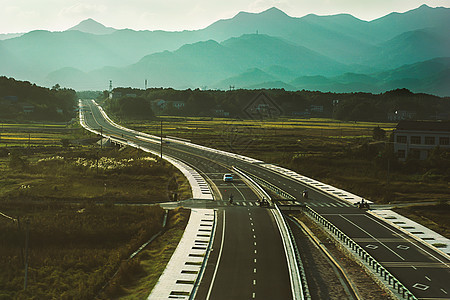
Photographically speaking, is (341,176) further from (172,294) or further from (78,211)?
(172,294)

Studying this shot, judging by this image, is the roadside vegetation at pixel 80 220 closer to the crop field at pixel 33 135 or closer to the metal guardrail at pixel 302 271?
the metal guardrail at pixel 302 271

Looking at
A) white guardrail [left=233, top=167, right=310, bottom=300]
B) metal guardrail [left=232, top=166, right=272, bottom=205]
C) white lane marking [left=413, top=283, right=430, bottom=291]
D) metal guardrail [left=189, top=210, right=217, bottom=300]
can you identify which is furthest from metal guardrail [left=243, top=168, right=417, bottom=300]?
metal guardrail [left=189, top=210, right=217, bottom=300]

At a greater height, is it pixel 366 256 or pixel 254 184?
pixel 254 184

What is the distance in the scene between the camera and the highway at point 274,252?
38.9m

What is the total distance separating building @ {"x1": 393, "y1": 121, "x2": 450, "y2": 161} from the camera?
109m

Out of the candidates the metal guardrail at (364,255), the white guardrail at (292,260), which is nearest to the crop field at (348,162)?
the metal guardrail at (364,255)

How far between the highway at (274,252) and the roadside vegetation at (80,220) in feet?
21.6

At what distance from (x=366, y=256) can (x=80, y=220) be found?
122 feet

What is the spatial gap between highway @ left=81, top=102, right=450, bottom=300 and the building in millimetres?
45984

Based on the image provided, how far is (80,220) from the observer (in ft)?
197

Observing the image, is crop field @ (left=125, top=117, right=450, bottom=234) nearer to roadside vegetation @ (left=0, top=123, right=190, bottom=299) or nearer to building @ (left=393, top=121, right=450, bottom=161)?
building @ (left=393, top=121, right=450, bottom=161)

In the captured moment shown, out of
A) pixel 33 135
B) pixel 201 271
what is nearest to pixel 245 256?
pixel 201 271

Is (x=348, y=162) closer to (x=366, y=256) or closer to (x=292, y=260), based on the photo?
(x=366, y=256)

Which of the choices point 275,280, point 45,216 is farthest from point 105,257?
point 275,280
